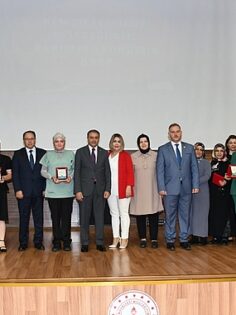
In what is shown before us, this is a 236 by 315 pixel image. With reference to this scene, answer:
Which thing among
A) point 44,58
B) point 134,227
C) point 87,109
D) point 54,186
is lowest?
point 134,227

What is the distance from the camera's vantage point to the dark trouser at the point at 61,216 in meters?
5.05

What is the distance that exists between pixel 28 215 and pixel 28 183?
336mm

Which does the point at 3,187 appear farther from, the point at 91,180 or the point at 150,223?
the point at 150,223

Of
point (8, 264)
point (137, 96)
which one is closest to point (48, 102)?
point (137, 96)

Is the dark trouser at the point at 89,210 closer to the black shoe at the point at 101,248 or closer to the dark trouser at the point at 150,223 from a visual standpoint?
the black shoe at the point at 101,248

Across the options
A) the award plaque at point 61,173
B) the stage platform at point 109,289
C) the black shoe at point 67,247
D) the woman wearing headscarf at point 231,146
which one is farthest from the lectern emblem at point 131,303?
the woman wearing headscarf at point 231,146

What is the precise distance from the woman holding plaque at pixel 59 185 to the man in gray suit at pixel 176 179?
0.90 m

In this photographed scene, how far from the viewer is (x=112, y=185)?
5.12 m

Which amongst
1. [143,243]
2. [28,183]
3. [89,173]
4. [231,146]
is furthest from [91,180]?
[231,146]

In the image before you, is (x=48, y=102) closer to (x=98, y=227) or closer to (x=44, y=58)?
(x=44, y=58)

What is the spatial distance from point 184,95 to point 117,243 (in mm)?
2520

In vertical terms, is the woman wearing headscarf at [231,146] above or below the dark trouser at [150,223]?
above

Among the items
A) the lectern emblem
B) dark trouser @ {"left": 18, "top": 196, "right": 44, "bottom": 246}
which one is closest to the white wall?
dark trouser @ {"left": 18, "top": 196, "right": 44, "bottom": 246}

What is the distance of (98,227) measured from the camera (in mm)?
5098
